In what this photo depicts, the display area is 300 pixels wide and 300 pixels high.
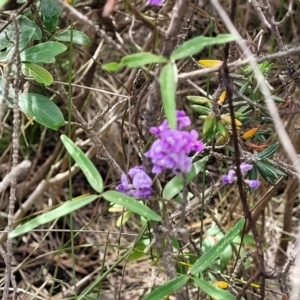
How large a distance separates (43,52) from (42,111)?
3.5 inches

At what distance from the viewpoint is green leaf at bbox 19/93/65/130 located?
0.85 metres

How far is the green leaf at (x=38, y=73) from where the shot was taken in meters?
0.85

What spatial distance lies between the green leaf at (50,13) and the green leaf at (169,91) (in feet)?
1.55

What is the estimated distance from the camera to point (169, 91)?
502mm

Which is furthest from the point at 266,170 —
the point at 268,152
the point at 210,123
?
the point at 210,123

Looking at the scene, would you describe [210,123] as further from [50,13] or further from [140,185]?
[50,13]

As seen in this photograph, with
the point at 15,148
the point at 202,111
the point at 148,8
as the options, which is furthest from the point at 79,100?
the point at 15,148

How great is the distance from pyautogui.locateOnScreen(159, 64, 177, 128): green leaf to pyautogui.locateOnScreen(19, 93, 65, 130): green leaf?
0.36m

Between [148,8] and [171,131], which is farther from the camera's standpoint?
[148,8]

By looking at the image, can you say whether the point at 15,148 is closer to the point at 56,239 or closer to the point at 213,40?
the point at 213,40

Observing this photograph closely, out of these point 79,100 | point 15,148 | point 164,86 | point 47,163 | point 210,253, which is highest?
point 164,86

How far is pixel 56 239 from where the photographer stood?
4.98 ft

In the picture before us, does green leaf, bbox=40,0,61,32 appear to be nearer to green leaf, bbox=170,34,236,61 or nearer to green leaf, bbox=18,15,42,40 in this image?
green leaf, bbox=18,15,42,40

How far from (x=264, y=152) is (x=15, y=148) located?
0.38 meters
